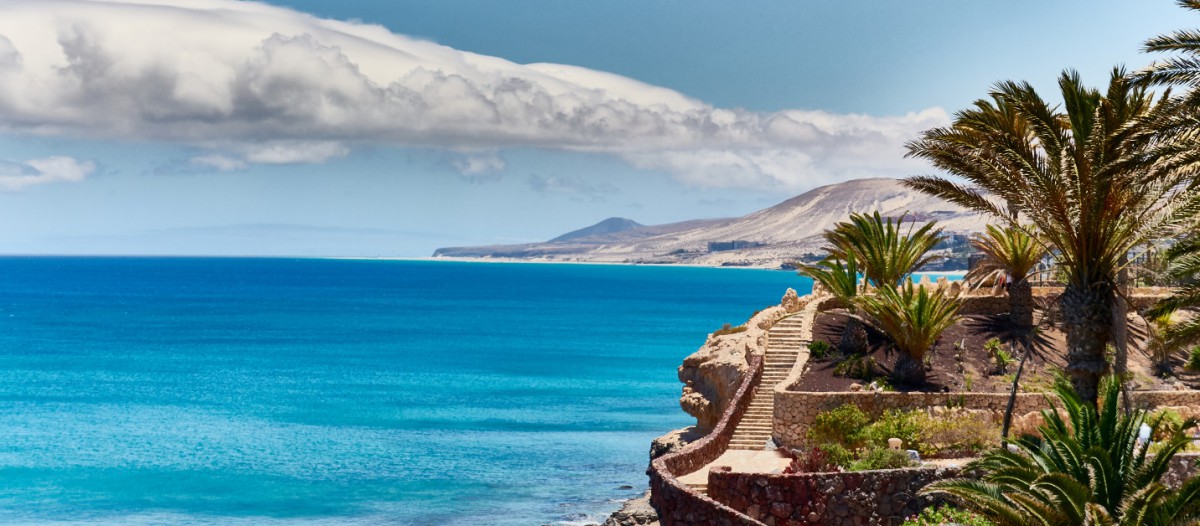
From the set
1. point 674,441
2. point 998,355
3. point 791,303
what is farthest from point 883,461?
point 791,303

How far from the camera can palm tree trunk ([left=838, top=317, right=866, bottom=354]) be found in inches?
1403

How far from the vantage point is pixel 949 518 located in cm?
2259

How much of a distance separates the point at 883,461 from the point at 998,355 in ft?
38.1

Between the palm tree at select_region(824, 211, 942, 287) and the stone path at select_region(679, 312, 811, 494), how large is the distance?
2804 millimetres

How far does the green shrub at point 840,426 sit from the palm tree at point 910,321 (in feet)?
13.0

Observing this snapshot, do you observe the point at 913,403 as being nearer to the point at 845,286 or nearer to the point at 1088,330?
the point at 1088,330

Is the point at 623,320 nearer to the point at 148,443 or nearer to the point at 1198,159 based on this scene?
the point at 148,443

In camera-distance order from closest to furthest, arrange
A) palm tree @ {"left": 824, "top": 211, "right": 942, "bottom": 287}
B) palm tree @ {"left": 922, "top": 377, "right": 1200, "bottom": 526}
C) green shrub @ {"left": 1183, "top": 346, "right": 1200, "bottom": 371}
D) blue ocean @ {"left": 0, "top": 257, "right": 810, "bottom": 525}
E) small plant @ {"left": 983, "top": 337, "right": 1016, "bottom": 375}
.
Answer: palm tree @ {"left": 922, "top": 377, "right": 1200, "bottom": 526}
green shrub @ {"left": 1183, "top": 346, "right": 1200, "bottom": 371}
small plant @ {"left": 983, "top": 337, "right": 1016, "bottom": 375}
palm tree @ {"left": 824, "top": 211, "right": 942, "bottom": 287}
blue ocean @ {"left": 0, "top": 257, "right": 810, "bottom": 525}

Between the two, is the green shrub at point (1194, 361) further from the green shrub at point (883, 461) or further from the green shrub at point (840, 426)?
the green shrub at point (883, 461)

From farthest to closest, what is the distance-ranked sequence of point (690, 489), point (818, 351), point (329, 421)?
point (329, 421) → point (818, 351) → point (690, 489)

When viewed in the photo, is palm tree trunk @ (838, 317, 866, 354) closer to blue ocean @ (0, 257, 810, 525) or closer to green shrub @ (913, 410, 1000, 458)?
green shrub @ (913, 410, 1000, 458)

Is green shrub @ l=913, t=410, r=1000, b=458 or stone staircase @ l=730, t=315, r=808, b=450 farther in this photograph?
stone staircase @ l=730, t=315, r=808, b=450

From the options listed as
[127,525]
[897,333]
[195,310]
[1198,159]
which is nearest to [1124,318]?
[897,333]

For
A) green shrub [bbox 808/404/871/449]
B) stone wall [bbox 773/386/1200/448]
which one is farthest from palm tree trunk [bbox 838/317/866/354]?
green shrub [bbox 808/404/871/449]
